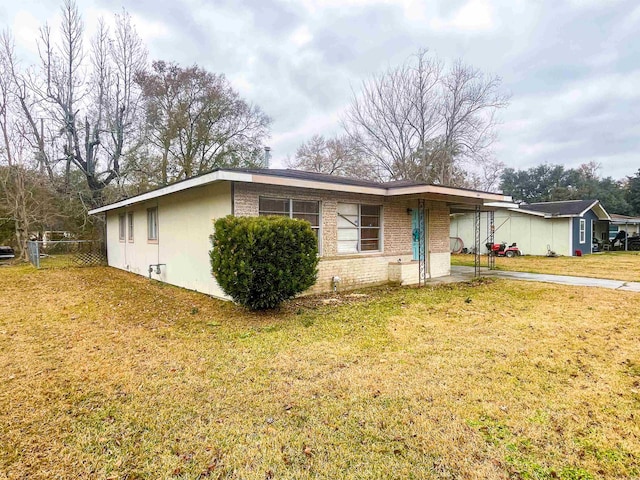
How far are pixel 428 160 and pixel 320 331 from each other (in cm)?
2409

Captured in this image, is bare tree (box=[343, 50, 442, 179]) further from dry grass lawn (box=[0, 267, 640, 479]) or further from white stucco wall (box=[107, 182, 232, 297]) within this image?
dry grass lawn (box=[0, 267, 640, 479])

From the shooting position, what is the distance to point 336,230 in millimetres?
8906

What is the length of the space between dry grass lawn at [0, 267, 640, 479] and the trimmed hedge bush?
1.65ft

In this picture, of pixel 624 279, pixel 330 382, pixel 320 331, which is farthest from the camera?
pixel 624 279

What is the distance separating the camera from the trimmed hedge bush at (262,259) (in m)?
5.78

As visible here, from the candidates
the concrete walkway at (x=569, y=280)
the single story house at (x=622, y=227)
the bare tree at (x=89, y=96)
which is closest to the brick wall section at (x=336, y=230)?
the concrete walkway at (x=569, y=280)

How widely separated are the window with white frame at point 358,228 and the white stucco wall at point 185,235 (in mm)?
3168

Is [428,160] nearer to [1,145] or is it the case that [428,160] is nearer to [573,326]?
[573,326]

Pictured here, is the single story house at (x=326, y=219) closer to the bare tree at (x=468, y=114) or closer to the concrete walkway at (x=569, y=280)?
the concrete walkway at (x=569, y=280)

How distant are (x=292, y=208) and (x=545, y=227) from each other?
63.5 feet

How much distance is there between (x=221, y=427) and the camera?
274 cm

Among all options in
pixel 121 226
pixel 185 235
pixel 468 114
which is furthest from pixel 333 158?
pixel 185 235

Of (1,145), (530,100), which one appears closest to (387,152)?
(530,100)

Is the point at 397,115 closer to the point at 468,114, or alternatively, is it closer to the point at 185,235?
the point at 468,114
